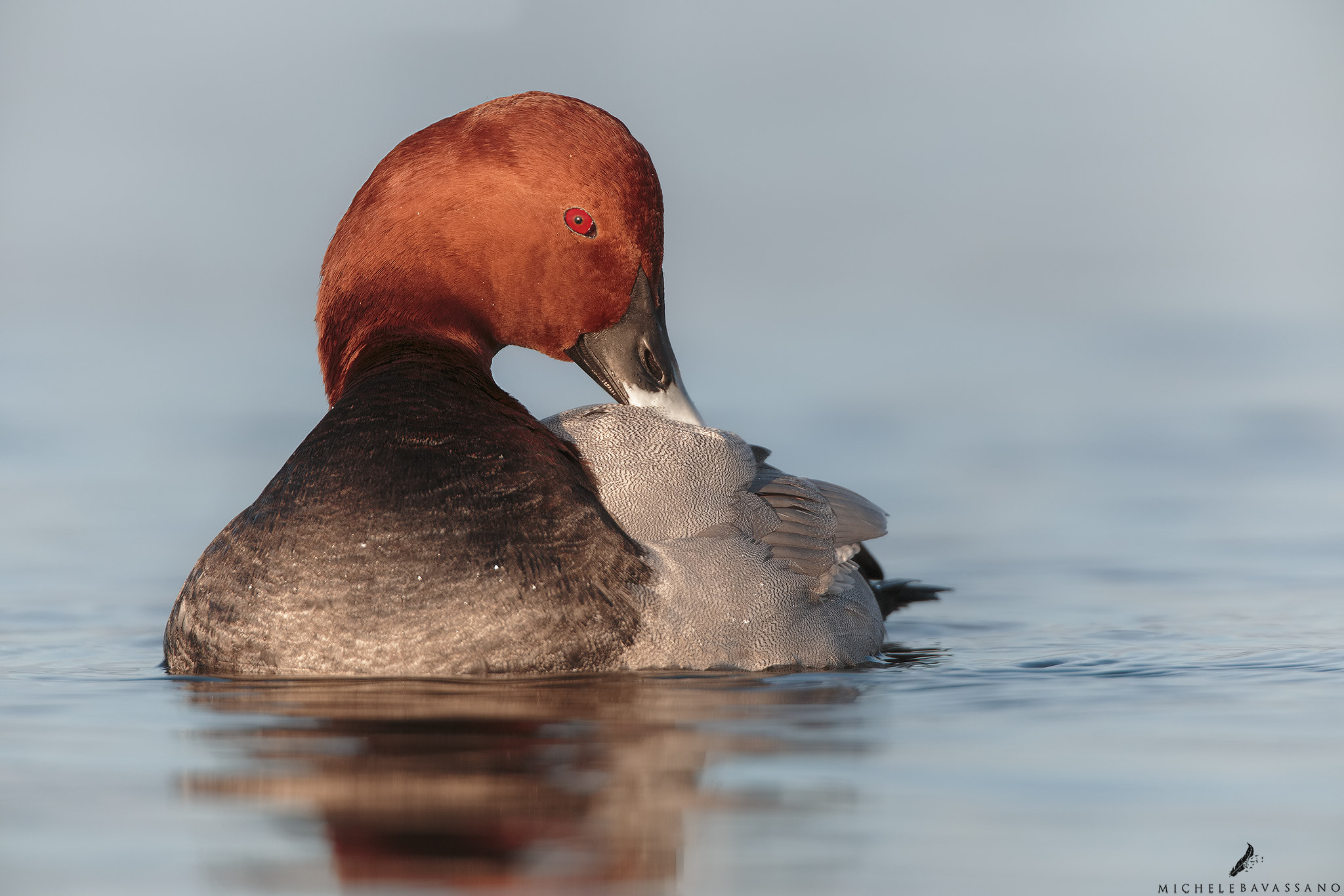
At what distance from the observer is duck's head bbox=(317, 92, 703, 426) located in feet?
18.1

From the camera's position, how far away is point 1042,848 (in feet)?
10.4

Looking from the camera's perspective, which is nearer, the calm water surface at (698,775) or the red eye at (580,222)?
the calm water surface at (698,775)

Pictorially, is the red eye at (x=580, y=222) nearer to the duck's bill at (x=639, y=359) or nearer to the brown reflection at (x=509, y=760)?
the duck's bill at (x=639, y=359)

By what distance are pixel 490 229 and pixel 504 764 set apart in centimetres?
233

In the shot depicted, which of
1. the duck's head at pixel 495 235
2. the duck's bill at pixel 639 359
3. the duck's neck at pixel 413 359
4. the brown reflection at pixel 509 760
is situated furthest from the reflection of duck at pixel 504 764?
the duck's head at pixel 495 235

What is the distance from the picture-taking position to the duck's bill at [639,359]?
5.80m

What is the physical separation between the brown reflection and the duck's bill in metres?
1.20

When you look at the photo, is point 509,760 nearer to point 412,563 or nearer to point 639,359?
point 412,563

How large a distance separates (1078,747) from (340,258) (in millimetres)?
2906

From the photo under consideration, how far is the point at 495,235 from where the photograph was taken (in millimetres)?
5586

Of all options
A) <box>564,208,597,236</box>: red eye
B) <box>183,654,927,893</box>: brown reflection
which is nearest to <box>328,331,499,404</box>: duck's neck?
<box>564,208,597,236</box>: red eye

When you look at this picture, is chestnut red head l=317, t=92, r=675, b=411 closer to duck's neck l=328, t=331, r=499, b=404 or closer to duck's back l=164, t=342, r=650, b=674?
duck's neck l=328, t=331, r=499, b=404

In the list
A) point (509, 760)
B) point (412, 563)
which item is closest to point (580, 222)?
point (412, 563)

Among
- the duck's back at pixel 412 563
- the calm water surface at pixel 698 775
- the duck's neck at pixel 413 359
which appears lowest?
the calm water surface at pixel 698 775
